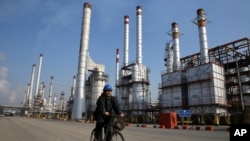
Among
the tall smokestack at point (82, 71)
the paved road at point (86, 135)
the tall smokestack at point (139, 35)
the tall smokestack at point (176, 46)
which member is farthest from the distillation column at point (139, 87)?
the paved road at point (86, 135)

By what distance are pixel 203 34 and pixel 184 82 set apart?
981 cm

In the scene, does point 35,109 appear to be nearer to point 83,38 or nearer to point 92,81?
point 92,81

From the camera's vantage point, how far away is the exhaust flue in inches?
1494

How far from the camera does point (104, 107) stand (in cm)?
513

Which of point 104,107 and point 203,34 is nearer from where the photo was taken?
point 104,107

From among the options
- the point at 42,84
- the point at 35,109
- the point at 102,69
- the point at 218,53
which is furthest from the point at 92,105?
the point at 42,84

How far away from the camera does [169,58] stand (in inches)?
2085

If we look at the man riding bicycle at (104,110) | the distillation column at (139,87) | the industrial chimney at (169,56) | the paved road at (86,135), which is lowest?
the paved road at (86,135)

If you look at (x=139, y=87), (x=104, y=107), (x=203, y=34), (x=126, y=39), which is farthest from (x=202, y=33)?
(x=104, y=107)

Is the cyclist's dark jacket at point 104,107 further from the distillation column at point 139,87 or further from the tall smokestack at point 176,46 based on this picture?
the distillation column at point 139,87

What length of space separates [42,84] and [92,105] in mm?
68419

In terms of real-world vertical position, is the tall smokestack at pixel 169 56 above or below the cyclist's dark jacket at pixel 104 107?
above

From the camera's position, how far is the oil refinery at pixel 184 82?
32825 mm

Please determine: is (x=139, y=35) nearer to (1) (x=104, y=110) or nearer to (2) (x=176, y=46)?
(2) (x=176, y=46)
